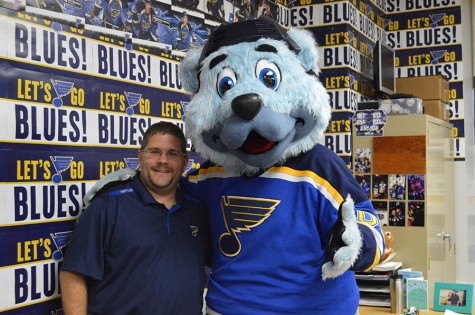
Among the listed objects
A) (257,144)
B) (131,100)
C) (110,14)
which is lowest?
(257,144)

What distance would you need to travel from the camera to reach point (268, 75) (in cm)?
159

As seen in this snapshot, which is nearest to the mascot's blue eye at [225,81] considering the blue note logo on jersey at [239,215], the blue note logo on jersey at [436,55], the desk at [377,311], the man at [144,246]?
the blue note logo on jersey at [239,215]

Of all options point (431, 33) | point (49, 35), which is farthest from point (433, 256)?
point (49, 35)

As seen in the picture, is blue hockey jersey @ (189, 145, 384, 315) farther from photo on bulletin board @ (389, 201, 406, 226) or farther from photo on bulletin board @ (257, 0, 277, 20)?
photo on bulletin board @ (389, 201, 406, 226)

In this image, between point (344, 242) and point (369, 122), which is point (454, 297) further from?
point (344, 242)

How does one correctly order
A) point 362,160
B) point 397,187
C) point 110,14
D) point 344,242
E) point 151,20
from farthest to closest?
point 362,160
point 397,187
point 151,20
point 110,14
point 344,242

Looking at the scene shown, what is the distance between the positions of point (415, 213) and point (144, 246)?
2337 mm

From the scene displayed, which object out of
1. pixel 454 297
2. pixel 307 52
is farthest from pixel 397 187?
pixel 307 52

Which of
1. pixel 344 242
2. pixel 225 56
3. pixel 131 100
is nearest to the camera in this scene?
pixel 344 242

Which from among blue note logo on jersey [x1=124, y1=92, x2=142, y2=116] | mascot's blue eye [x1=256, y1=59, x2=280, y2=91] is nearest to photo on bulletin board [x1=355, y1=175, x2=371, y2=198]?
blue note logo on jersey [x1=124, y1=92, x2=142, y2=116]

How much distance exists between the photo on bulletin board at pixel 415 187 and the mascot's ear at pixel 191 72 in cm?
228

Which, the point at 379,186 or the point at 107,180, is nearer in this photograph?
the point at 107,180

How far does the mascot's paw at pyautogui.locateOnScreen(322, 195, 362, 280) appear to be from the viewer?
1.42m

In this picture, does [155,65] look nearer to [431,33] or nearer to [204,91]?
[204,91]
